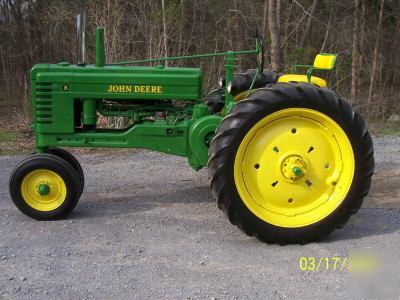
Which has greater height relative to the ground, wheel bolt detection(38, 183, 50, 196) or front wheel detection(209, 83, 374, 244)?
front wheel detection(209, 83, 374, 244)

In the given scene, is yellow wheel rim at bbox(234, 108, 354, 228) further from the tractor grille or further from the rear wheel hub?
the tractor grille

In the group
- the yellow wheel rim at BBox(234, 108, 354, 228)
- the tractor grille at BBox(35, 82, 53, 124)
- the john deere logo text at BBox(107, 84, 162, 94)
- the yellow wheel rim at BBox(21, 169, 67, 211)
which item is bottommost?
the yellow wheel rim at BBox(21, 169, 67, 211)

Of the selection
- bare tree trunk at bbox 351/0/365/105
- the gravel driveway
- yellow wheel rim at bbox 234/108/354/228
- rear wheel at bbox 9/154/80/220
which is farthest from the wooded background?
yellow wheel rim at bbox 234/108/354/228

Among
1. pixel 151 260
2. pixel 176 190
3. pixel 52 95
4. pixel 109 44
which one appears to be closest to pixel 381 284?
pixel 151 260

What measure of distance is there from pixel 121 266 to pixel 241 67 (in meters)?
8.91

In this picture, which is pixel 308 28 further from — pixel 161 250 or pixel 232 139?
pixel 161 250

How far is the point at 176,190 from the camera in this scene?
613 cm

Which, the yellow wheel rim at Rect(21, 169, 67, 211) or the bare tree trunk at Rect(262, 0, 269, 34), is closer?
the yellow wheel rim at Rect(21, 169, 67, 211)

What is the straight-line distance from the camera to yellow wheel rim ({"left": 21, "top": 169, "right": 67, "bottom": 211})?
493cm

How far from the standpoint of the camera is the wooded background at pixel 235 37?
10727 mm

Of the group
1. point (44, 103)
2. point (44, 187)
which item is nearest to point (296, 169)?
point (44, 187)

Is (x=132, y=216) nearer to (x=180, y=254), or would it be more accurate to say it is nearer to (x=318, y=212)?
(x=180, y=254)

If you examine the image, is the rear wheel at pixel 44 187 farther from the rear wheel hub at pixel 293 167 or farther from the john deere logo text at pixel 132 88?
the rear wheel hub at pixel 293 167

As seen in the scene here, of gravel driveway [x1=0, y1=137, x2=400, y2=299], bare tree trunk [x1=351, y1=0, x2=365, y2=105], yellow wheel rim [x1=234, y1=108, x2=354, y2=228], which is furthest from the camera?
bare tree trunk [x1=351, y1=0, x2=365, y2=105]
